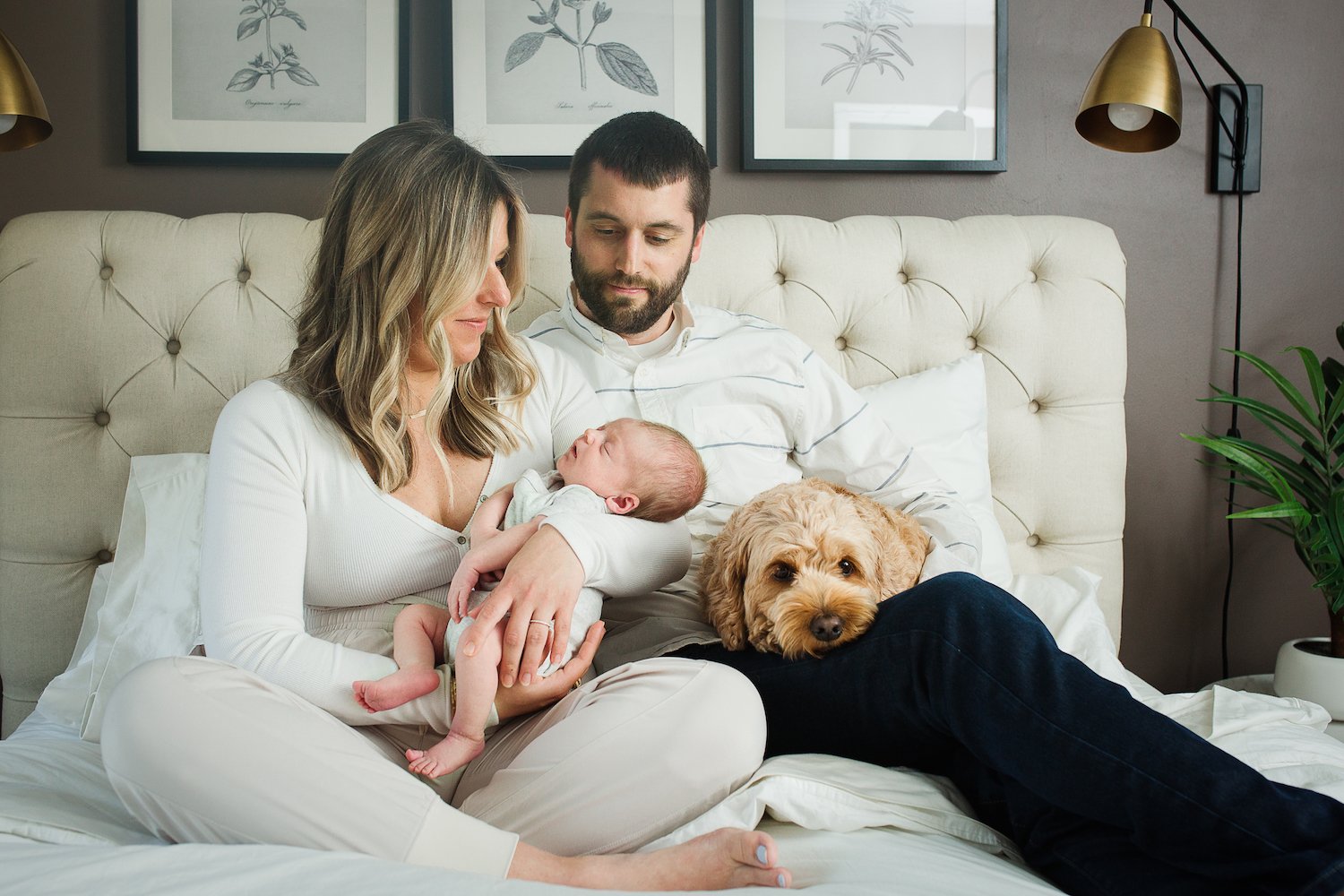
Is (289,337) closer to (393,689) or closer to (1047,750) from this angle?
(393,689)

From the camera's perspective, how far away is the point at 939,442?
1.98m

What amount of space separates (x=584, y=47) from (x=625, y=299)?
2.92ft

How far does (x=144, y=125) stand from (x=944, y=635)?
215cm

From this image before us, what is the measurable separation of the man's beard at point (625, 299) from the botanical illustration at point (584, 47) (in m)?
0.72

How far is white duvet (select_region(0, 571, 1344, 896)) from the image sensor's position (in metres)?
0.88

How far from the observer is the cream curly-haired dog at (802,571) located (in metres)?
1.28

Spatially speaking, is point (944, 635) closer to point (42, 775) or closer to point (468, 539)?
point (468, 539)

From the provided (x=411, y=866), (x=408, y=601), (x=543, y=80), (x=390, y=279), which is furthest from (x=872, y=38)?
(x=411, y=866)

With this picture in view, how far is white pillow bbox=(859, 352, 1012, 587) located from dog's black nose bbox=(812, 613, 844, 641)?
76 cm

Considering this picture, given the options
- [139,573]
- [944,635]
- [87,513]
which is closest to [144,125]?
[87,513]

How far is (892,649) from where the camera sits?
3.94 ft

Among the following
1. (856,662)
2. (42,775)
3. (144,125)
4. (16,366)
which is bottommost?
(42,775)

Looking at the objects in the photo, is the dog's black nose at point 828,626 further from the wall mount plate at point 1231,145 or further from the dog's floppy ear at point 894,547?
the wall mount plate at point 1231,145

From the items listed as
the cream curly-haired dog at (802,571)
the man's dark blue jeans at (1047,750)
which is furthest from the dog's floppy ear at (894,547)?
the man's dark blue jeans at (1047,750)
